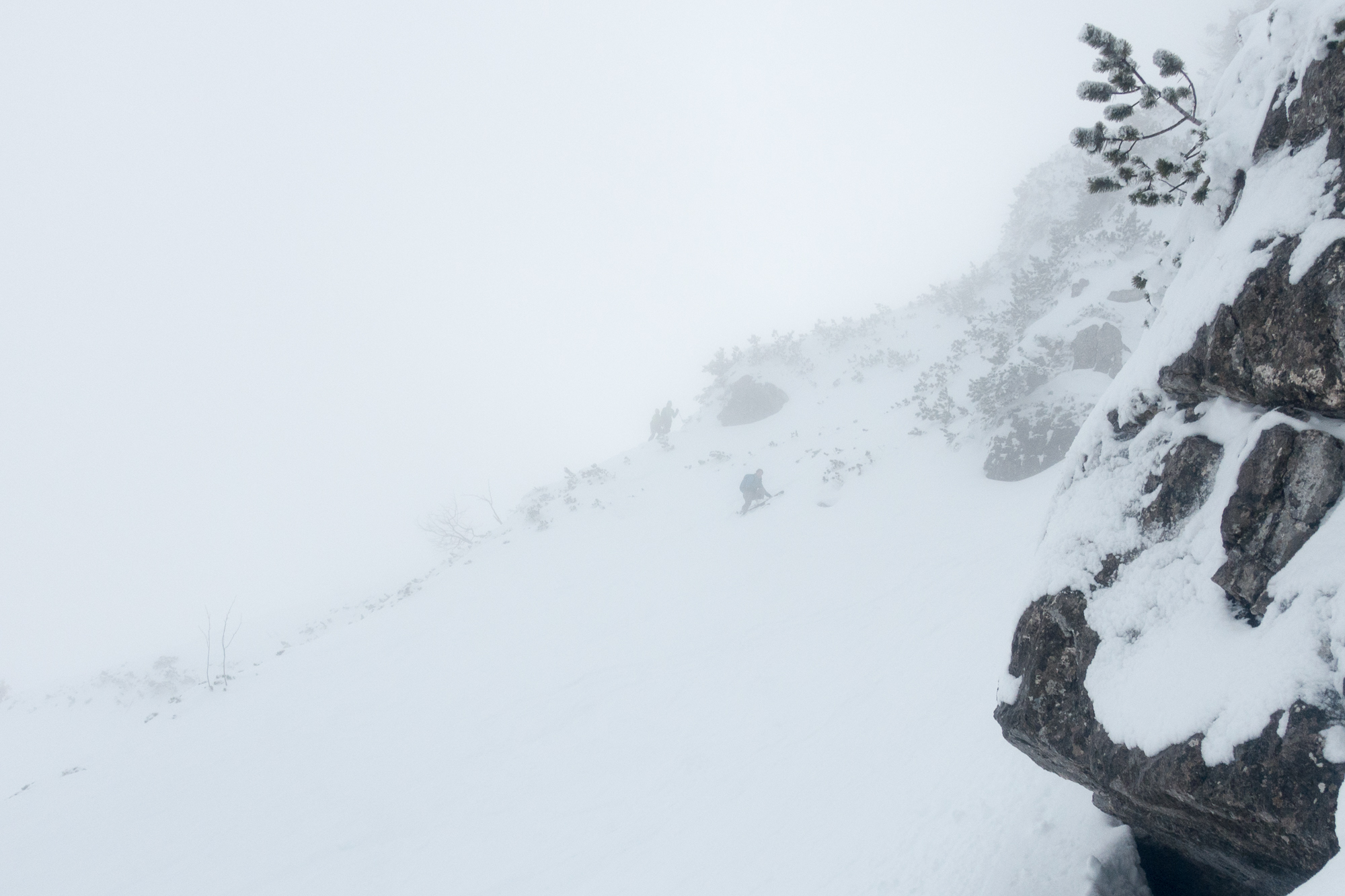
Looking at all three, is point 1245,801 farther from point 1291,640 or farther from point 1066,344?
point 1066,344

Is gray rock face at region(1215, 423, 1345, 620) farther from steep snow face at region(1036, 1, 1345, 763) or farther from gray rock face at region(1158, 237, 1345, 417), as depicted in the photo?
gray rock face at region(1158, 237, 1345, 417)

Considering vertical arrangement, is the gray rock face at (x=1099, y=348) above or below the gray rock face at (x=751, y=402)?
below

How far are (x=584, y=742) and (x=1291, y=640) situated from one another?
1193 cm

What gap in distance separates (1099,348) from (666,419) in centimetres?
2113

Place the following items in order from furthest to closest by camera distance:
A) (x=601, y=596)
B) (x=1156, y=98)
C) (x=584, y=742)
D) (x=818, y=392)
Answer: (x=818, y=392), (x=601, y=596), (x=584, y=742), (x=1156, y=98)

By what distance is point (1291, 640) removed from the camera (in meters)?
3.00

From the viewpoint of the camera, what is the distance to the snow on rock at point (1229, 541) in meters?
3.00

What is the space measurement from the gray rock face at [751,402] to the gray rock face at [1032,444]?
13750mm

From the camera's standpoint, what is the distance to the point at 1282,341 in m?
3.29

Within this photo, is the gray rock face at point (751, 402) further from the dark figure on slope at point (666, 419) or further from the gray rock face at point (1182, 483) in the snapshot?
the gray rock face at point (1182, 483)

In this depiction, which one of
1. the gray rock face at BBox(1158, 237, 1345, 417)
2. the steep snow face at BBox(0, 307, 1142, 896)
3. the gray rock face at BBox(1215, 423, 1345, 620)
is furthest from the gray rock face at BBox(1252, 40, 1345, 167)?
the steep snow face at BBox(0, 307, 1142, 896)

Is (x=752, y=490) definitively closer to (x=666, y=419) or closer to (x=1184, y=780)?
(x=666, y=419)

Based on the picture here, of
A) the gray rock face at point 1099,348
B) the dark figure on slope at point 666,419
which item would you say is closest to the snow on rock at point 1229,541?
the gray rock face at point 1099,348

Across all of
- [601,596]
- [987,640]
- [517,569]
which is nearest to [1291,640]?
[987,640]
